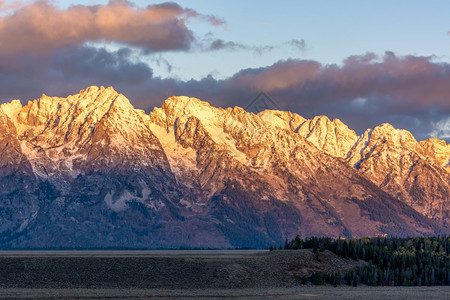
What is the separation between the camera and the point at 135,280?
467 ft

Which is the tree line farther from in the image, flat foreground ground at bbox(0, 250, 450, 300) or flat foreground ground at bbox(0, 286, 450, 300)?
flat foreground ground at bbox(0, 286, 450, 300)

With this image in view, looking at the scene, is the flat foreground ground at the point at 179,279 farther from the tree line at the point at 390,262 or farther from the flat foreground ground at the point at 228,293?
the tree line at the point at 390,262

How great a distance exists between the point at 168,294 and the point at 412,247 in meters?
79.7

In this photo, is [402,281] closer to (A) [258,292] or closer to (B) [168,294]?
(A) [258,292]

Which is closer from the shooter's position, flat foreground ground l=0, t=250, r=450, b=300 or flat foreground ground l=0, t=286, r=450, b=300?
flat foreground ground l=0, t=286, r=450, b=300

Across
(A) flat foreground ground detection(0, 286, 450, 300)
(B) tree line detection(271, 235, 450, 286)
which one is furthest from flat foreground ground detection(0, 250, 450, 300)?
(B) tree line detection(271, 235, 450, 286)

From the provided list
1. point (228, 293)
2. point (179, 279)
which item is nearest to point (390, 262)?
point (179, 279)

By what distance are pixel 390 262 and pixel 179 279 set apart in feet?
161

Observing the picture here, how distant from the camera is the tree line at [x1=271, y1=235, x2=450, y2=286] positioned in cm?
15762

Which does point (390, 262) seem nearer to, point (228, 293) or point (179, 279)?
point (179, 279)

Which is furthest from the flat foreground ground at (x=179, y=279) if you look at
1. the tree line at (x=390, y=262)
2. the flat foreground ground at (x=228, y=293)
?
the tree line at (x=390, y=262)

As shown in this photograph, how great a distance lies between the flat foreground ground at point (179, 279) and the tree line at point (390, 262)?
13.8 feet

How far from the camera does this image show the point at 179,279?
14362cm

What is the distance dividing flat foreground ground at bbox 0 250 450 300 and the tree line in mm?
4201
